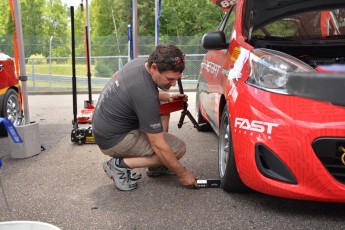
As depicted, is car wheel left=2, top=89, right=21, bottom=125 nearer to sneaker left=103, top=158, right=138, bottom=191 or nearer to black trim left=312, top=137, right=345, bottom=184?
sneaker left=103, top=158, right=138, bottom=191

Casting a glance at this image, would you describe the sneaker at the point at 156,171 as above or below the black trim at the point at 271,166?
below

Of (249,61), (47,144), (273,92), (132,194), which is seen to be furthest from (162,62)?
(47,144)

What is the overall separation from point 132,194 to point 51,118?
184 inches

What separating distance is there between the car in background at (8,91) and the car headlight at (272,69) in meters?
3.90

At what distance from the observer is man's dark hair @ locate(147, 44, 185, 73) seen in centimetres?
296

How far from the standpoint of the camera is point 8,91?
5777mm

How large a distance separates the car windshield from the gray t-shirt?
3.86 ft

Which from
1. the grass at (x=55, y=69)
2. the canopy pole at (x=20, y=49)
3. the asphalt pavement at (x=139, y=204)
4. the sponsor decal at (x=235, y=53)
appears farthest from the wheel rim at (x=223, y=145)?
the grass at (x=55, y=69)

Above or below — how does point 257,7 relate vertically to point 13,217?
above

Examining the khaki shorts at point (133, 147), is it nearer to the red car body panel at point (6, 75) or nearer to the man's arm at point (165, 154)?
the man's arm at point (165, 154)

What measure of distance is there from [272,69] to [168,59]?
75cm

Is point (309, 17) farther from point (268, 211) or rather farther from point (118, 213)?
point (118, 213)

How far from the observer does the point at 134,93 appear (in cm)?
306

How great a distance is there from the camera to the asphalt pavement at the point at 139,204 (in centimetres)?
272
